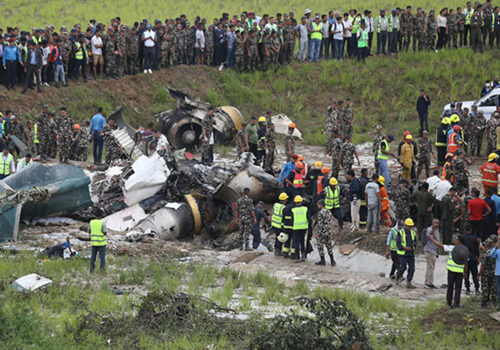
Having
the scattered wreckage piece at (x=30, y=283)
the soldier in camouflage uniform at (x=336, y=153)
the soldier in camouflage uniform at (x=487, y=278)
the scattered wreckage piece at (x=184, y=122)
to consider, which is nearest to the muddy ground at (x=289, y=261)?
the soldier in camouflage uniform at (x=487, y=278)

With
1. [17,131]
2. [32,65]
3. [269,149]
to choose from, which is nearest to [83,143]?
[17,131]

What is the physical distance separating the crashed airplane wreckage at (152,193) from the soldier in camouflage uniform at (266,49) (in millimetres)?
9019

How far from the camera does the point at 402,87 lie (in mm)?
29719

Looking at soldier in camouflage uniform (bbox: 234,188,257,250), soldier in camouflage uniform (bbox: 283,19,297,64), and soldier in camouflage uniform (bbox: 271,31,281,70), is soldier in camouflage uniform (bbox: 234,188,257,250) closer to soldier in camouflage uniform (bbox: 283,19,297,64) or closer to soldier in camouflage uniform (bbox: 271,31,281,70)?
soldier in camouflage uniform (bbox: 271,31,281,70)

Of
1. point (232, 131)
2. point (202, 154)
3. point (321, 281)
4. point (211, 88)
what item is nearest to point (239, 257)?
point (321, 281)

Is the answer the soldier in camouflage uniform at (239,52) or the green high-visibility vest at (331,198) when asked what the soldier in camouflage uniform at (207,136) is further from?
the soldier in camouflage uniform at (239,52)

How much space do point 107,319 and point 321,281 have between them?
484 centimetres

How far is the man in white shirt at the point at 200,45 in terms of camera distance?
28.7 m

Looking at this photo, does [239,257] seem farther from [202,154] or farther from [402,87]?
[402,87]

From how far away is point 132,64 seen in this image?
28188 mm

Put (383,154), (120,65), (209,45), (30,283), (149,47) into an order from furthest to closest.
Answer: (209,45) → (149,47) → (120,65) → (383,154) → (30,283)

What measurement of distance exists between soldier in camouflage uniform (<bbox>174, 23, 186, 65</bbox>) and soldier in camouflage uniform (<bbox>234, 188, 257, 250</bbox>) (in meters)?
12.0

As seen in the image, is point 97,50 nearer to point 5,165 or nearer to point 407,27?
point 5,165

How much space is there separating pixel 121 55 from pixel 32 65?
3515 mm
